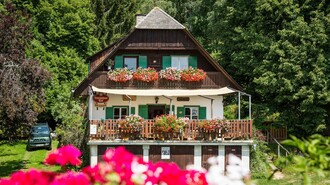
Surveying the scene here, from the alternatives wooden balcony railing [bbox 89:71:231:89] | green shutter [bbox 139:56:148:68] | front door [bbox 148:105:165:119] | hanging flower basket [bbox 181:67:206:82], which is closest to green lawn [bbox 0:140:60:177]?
wooden balcony railing [bbox 89:71:231:89]

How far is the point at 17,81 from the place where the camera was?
26469 millimetres

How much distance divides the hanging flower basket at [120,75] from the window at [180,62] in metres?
2.70

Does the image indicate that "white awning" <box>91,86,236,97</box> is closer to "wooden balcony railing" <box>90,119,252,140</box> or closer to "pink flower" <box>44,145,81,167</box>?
"wooden balcony railing" <box>90,119,252,140</box>

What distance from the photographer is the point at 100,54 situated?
34469mm

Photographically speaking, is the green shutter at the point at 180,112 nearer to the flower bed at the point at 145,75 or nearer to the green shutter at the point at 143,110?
the green shutter at the point at 143,110

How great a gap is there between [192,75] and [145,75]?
2.50 metres

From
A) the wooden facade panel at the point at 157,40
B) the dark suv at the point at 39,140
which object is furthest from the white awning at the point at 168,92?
the dark suv at the point at 39,140

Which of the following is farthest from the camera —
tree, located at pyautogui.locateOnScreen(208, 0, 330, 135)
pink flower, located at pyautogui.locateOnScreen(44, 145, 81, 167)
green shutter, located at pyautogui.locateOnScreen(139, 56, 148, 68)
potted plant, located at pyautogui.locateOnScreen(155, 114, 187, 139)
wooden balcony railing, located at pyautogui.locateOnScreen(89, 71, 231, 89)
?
tree, located at pyautogui.locateOnScreen(208, 0, 330, 135)

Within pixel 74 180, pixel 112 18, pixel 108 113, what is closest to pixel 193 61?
pixel 108 113

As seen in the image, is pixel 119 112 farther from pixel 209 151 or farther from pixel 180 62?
pixel 209 151

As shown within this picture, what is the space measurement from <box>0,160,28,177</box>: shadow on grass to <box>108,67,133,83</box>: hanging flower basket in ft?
23.7

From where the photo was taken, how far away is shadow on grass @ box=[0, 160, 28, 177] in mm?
28234

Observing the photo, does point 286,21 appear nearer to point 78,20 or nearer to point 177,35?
point 177,35

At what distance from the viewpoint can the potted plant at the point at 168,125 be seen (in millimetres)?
25703
